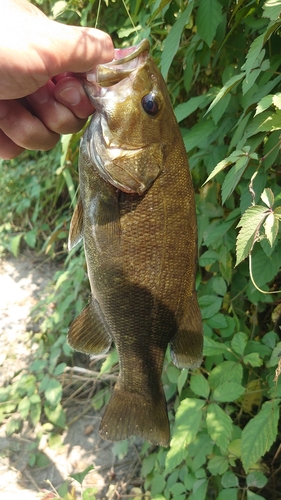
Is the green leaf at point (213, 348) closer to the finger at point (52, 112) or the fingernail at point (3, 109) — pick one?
the finger at point (52, 112)

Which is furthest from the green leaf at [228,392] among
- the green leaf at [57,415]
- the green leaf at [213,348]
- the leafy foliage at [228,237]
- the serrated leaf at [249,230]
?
the green leaf at [57,415]

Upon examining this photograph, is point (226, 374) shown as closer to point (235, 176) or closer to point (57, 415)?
point (235, 176)

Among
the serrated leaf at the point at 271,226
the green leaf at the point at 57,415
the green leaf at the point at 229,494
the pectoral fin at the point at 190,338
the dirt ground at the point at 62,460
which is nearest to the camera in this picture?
the serrated leaf at the point at 271,226

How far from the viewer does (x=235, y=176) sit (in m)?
1.22

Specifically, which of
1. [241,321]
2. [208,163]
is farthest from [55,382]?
[208,163]

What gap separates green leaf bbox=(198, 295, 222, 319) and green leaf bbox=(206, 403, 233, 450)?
37 cm

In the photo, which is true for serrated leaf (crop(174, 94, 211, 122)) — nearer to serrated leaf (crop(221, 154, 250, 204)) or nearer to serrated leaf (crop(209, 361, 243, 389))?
serrated leaf (crop(221, 154, 250, 204))

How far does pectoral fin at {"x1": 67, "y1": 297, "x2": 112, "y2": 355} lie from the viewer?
1.38 m

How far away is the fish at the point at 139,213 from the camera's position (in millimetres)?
1177

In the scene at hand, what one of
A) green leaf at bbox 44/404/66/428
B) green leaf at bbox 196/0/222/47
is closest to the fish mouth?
green leaf at bbox 196/0/222/47

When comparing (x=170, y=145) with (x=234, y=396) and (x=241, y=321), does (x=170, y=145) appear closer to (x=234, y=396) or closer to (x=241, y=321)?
(x=234, y=396)

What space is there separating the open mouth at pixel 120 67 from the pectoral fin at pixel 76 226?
33 centimetres

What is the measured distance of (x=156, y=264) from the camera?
1.22 m

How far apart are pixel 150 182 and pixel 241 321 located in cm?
100
